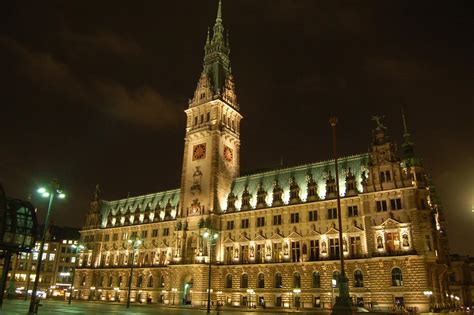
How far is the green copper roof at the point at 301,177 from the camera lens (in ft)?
224

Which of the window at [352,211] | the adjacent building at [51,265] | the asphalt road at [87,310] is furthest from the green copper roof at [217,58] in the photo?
the adjacent building at [51,265]

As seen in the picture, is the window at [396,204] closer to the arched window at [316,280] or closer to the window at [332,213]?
the window at [332,213]

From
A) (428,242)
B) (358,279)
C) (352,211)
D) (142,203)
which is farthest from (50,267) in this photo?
(428,242)

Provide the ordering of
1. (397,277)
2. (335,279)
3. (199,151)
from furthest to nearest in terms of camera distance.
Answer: (199,151) → (335,279) → (397,277)

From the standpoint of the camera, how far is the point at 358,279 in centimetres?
5934

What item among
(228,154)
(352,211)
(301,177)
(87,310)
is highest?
(228,154)

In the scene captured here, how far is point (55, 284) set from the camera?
127375 millimetres

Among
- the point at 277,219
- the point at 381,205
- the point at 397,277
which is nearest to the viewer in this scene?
the point at 397,277

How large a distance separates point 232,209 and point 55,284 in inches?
3173

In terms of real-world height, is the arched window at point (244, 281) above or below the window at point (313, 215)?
below

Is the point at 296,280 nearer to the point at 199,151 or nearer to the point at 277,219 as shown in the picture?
the point at 277,219

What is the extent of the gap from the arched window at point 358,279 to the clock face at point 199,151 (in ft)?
124

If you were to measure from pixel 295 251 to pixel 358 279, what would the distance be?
448 inches

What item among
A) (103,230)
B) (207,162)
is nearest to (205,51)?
(207,162)
